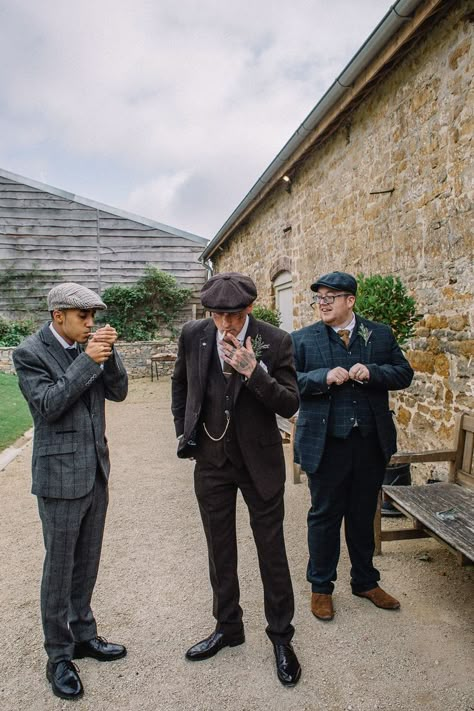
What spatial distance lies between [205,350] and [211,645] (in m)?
1.53

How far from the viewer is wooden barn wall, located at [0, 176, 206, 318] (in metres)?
17.4

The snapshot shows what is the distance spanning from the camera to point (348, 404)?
9.41 ft

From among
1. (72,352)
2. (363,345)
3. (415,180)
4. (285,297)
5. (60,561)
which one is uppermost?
(415,180)

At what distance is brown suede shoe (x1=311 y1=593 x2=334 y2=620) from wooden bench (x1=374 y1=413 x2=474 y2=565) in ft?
2.50

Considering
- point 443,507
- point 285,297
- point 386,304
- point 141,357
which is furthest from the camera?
point 141,357

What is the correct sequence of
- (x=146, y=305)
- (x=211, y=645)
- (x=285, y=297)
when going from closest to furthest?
(x=211, y=645) < (x=285, y=297) < (x=146, y=305)

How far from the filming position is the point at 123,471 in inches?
238

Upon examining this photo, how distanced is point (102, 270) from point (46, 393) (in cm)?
1637

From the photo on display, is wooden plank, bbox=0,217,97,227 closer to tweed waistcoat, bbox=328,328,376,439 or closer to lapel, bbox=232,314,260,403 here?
tweed waistcoat, bbox=328,328,376,439

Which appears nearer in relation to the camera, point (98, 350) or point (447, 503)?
point (98, 350)

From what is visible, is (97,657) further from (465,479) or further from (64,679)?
(465,479)

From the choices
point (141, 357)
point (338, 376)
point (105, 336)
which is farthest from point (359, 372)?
point (141, 357)

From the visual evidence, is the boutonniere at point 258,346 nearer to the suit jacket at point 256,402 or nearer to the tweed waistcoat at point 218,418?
the suit jacket at point 256,402

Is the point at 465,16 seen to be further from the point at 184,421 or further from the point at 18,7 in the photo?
the point at 18,7
